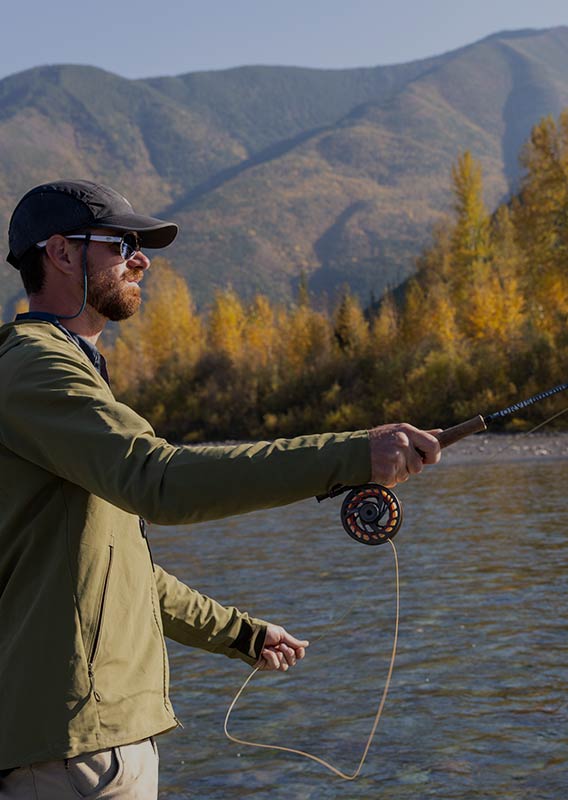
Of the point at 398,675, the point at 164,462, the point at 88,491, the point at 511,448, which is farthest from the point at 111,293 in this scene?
the point at 511,448

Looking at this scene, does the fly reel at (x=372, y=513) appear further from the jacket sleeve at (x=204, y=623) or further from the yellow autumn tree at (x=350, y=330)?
the yellow autumn tree at (x=350, y=330)

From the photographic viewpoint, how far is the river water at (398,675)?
21.6 feet

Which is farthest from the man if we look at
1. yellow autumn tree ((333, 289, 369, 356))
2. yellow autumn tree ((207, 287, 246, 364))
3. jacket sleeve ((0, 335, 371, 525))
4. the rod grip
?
yellow autumn tree ((207, 287, 246, 364))

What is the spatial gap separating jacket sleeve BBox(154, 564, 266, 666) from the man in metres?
0.32

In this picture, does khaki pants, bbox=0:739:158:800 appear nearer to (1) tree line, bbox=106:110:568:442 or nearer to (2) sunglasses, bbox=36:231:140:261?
(2) sunglasses, bbox=36:231:140:261

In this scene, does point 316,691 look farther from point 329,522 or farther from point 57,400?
point 329,522

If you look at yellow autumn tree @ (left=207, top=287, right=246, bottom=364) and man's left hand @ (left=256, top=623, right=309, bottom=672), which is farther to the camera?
yellow autumn tree @ (left=207, top=287, right=246, bottom=364)

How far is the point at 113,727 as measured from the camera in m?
2.37

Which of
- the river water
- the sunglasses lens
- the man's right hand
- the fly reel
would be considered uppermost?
the sunglasses lens

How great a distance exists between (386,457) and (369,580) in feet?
37.5

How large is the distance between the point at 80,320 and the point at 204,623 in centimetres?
95

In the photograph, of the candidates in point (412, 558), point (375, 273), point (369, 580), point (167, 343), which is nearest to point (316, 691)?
point (369, 580)

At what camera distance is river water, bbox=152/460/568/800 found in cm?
657

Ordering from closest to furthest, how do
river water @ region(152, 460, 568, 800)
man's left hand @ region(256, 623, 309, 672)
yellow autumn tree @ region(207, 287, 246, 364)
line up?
man's left hand @ region(256, 623, 309, 672) → river water @ region(152, 460, 568, 800) → yellow autumn tree @ region(207, 287, 246, 364)
